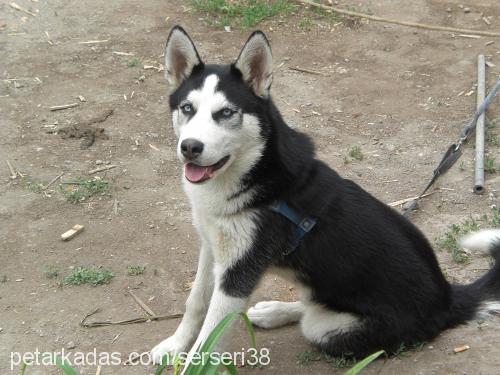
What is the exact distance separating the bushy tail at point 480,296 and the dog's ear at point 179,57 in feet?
6.64

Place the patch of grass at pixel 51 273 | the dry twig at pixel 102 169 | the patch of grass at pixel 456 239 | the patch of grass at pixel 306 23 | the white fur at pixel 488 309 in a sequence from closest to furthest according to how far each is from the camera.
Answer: the white fur at pixel 488 309 → the patch of grass at pixel 456 239 → the patch of grass at pixel 51 273 → the dry twig at pixel 102 169 → the patch of grass at pixel 306 23

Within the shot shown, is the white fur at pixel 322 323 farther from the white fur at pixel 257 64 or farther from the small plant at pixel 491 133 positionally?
the small plant at pixel 491 133

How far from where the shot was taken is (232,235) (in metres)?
3.74

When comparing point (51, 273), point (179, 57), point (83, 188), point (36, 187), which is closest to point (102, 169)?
point (83, 188)

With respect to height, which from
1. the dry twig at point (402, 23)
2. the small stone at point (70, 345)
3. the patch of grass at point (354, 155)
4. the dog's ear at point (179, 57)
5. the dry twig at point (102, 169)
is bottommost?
the small stone at point (70, 345)


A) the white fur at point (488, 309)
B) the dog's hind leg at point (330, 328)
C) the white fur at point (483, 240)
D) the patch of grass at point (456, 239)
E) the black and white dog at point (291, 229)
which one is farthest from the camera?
the patch of grass at point (456, 239)

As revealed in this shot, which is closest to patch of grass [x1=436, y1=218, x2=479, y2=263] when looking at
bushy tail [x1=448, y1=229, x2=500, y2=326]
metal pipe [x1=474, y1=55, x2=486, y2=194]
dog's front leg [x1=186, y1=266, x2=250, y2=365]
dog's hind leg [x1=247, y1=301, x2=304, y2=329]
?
metal pipe [x1=474, y1=55, x2=486, y2=194]

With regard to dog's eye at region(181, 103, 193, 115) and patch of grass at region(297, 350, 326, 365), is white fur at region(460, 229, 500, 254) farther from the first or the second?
dog's eye at region(181, 103, 193, 115)

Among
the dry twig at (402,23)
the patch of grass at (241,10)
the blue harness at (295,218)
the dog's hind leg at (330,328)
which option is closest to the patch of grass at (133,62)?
the patch of grass at (241,10)

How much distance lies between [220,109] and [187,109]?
19 centimetres

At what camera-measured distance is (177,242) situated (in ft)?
17.5

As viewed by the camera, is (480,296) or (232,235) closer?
(232,235)

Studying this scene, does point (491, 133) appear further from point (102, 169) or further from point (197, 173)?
point (197, 173)

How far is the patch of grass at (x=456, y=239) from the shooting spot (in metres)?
4.80
